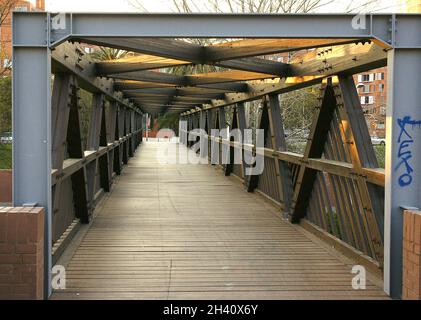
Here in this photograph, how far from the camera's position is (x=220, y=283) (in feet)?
16.4

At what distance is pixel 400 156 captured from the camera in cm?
463

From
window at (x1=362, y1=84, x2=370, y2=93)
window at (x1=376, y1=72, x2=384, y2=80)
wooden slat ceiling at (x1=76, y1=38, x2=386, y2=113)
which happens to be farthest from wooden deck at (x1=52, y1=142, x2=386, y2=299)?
window at (x1=362, y1=84, x2=370, y2=93)

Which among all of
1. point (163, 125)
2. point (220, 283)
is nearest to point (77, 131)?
point (220, 283)

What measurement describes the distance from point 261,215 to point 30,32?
5.24 m

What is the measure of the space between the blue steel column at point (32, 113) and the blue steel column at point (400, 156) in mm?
2732

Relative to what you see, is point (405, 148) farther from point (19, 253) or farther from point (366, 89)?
point (366, 89)

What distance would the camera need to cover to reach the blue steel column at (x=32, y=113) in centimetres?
441

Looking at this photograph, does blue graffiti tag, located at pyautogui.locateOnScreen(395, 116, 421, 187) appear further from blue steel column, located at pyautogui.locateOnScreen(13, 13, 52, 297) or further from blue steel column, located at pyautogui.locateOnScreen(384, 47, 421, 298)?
blue steel column, located at pyautogui.locateOnScreen(13, 13, 52, 297)

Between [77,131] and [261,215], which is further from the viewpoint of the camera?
[261,215]

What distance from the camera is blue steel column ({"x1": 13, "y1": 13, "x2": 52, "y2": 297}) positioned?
441 cm

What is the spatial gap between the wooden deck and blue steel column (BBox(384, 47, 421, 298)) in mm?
411

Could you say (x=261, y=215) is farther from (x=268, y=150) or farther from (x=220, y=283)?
(x=220, y=283)

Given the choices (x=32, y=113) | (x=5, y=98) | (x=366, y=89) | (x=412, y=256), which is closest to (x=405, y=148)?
(x=412, y=256)

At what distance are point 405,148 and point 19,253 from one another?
311 cm
